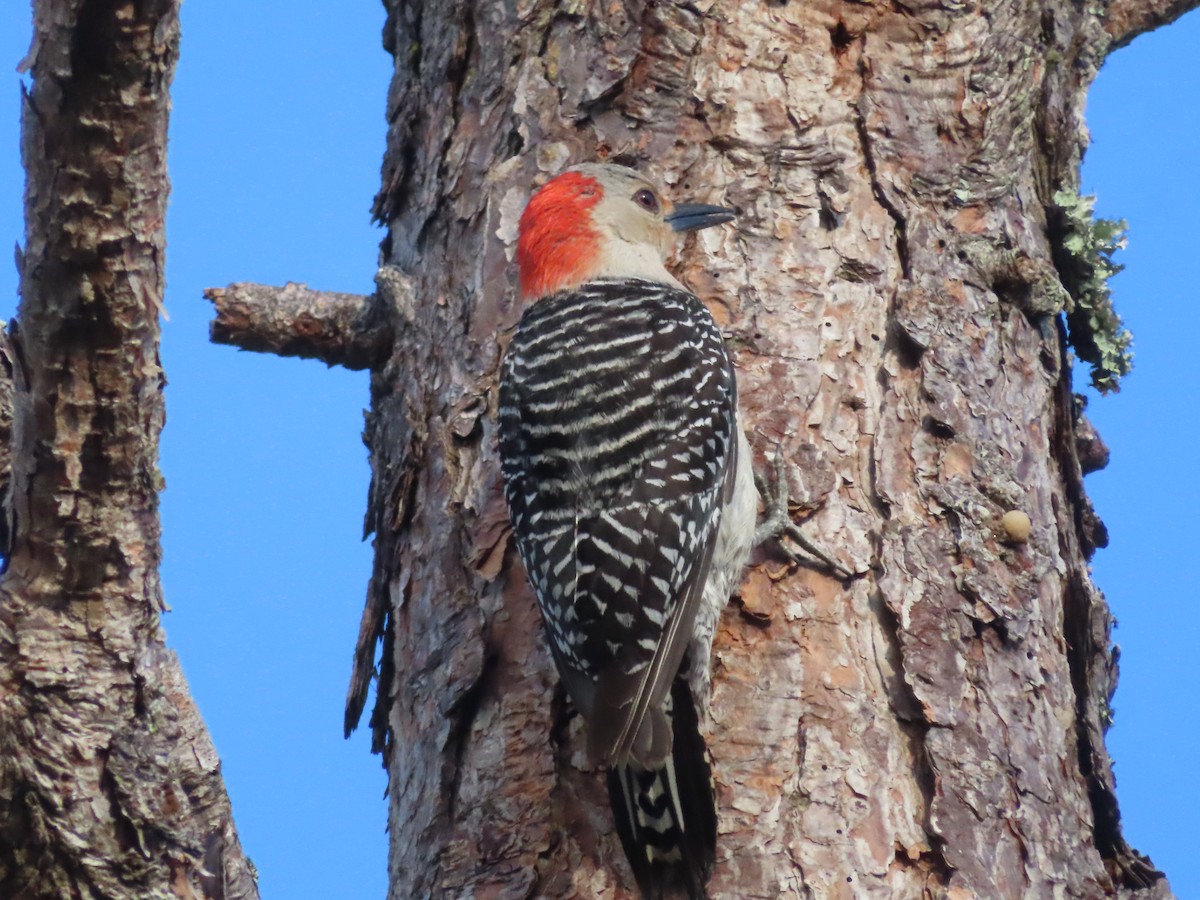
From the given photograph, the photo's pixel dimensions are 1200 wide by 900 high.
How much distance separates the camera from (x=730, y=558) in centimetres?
396

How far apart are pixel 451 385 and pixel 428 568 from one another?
55 cm

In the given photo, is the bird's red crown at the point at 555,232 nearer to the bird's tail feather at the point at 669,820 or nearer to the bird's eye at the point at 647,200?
Answer: the bird's eye at the point at 647,200

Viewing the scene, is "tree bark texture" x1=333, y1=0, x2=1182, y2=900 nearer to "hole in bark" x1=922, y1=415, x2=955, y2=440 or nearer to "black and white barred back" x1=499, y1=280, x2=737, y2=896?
"hole in bark" x1=922, y1=415, x2=955, y2=440

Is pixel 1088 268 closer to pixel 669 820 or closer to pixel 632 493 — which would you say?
pixel 632 493

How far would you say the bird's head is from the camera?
4.34m

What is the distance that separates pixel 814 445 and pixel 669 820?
1.13 metres

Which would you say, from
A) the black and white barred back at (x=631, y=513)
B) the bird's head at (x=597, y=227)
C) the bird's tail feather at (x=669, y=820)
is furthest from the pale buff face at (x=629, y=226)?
the bird's tail feather at (x=669, y=820)

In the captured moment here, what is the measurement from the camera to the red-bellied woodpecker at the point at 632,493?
3443 millimetres

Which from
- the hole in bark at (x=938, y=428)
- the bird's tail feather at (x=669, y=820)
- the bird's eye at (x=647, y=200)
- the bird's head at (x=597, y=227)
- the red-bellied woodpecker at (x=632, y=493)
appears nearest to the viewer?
the bird's tail feather at (x=669, y=820)

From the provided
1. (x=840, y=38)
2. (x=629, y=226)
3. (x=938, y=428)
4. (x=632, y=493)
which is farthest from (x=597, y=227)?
(x=938, y=428)

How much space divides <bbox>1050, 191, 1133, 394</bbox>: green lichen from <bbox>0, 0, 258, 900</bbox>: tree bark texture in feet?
9.30

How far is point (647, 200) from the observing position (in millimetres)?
4488

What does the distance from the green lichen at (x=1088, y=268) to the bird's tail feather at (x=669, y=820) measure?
79.2 inches

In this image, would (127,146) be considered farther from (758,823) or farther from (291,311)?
(758,823)
